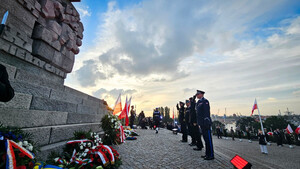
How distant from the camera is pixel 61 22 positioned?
5.51 m

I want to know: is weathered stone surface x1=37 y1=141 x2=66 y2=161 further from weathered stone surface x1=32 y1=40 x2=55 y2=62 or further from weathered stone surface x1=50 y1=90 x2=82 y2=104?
weathered stone surface x1=32 y1=40 x2=55 y2=62

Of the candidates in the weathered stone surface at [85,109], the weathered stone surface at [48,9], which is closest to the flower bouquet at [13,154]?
the weathered stone surface at [85,109]

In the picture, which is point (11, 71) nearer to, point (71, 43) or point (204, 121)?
point (71, 43)

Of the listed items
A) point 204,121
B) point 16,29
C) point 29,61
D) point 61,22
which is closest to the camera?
point 16,29

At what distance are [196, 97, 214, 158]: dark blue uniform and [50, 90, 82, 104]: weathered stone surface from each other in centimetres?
525

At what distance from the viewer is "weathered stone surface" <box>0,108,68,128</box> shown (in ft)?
8.88

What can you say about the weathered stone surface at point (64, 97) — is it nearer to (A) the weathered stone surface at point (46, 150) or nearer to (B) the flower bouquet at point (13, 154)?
(A) the weathered stone surface at point (46, 150)

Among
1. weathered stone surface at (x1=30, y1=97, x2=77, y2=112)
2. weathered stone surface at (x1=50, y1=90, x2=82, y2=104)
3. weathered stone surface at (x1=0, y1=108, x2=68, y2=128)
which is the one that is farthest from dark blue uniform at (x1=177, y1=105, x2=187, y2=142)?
weathered stone surface at (x1=0, y1=108, x2=68, y2=128)

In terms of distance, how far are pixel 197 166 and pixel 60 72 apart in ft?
19.9

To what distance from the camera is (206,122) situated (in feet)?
16.1

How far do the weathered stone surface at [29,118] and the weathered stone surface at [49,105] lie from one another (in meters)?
0.16

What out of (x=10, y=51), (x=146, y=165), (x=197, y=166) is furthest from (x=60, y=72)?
(x=197, y=166)

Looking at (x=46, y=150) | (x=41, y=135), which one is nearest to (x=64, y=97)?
(x=41, y=135)

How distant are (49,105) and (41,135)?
109cm
